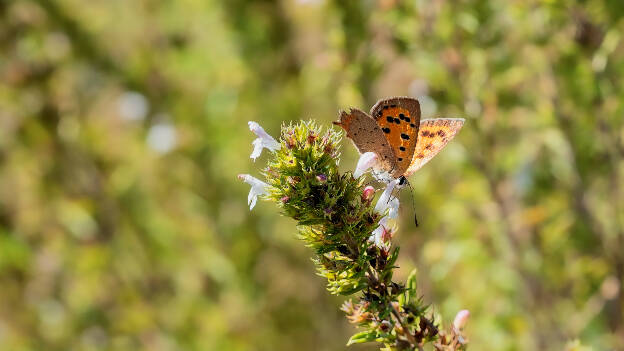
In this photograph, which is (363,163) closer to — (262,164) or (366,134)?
(366,134)

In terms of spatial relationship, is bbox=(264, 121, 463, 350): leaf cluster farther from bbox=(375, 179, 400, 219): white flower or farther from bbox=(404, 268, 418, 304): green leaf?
bbox=(375, 179, 400, 219): white flower

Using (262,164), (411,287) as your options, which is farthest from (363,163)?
(262,164)

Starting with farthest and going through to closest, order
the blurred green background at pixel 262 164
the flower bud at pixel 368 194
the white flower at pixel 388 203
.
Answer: the blurred green background at pixel 262 164
the white flower at pixel 388 203
the flower bud at pixel 368 194

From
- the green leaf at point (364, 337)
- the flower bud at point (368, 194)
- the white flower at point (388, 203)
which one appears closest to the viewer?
the green leaf at point (364, 337)

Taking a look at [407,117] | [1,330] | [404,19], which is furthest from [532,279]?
[1,330]

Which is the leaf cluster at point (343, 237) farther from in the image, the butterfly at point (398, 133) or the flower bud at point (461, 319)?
the butterfly at point (398, 133)

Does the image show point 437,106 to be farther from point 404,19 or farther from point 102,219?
point 102,219

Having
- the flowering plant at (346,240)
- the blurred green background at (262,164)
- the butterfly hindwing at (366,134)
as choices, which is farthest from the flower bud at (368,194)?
the blurred green background at (262,164)

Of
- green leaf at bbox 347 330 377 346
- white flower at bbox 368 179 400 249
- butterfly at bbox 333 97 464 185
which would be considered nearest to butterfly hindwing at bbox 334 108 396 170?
butterfly at bbox 333 97 464 185
